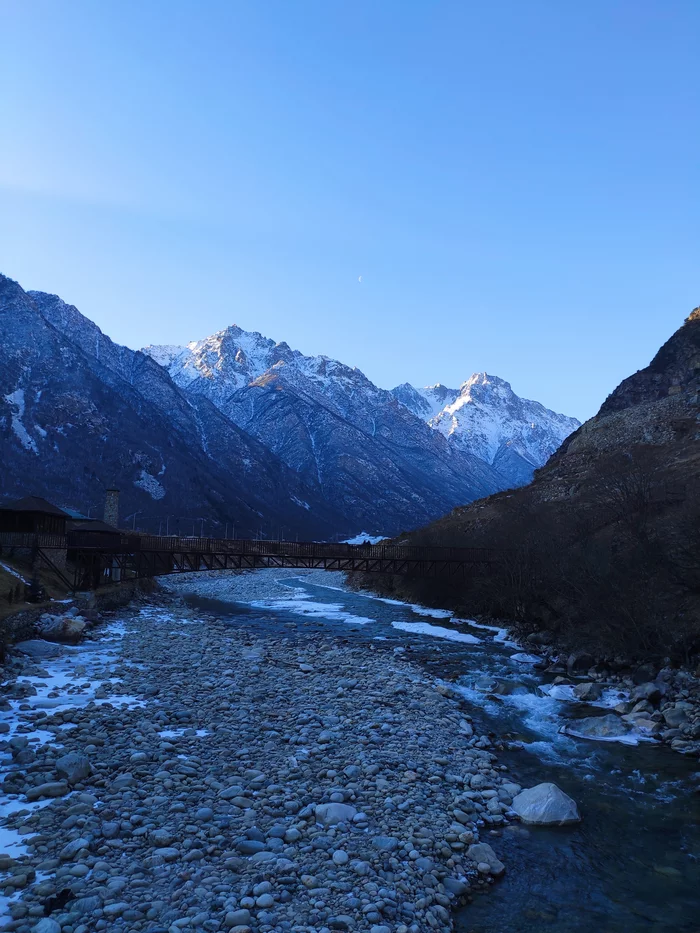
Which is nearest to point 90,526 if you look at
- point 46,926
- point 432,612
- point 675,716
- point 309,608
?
point 309,608

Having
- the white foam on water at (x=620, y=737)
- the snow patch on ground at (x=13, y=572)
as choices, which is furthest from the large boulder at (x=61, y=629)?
the white foam on water at (x=620, y=737)

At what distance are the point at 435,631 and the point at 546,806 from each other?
106 feet

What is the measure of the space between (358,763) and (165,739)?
544 centimetres

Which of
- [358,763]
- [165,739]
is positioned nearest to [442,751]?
[358,763]

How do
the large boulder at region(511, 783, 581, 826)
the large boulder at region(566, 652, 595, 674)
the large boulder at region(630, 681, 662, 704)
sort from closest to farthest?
1. the large boulder at region(511, 783, 581, 826)
2. the large boulder at region(630, 681, 662, 704)
3. the large boulder at region(566, 652, 595, 674)

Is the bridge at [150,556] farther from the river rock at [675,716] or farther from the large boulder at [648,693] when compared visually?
the river rock at [675,716]

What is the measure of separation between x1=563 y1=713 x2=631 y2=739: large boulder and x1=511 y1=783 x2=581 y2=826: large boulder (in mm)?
7020

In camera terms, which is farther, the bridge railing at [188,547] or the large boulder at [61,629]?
the bridge railing at [188,547]

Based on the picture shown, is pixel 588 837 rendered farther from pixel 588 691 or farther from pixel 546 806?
pixel 588 691

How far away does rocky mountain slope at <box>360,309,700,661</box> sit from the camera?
30375 mm

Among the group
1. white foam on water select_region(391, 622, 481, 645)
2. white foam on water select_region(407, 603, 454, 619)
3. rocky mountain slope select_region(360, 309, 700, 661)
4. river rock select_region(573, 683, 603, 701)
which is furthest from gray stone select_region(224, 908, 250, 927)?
white foam on water select_region(407, 603, 454, 619)

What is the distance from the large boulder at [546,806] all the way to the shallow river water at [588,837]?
0.30m

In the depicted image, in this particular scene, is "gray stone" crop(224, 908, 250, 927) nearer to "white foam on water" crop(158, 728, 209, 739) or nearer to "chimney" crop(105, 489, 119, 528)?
"white foam on water" crop(158, 728, 209, 739)

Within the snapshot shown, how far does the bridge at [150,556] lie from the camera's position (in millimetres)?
41344
